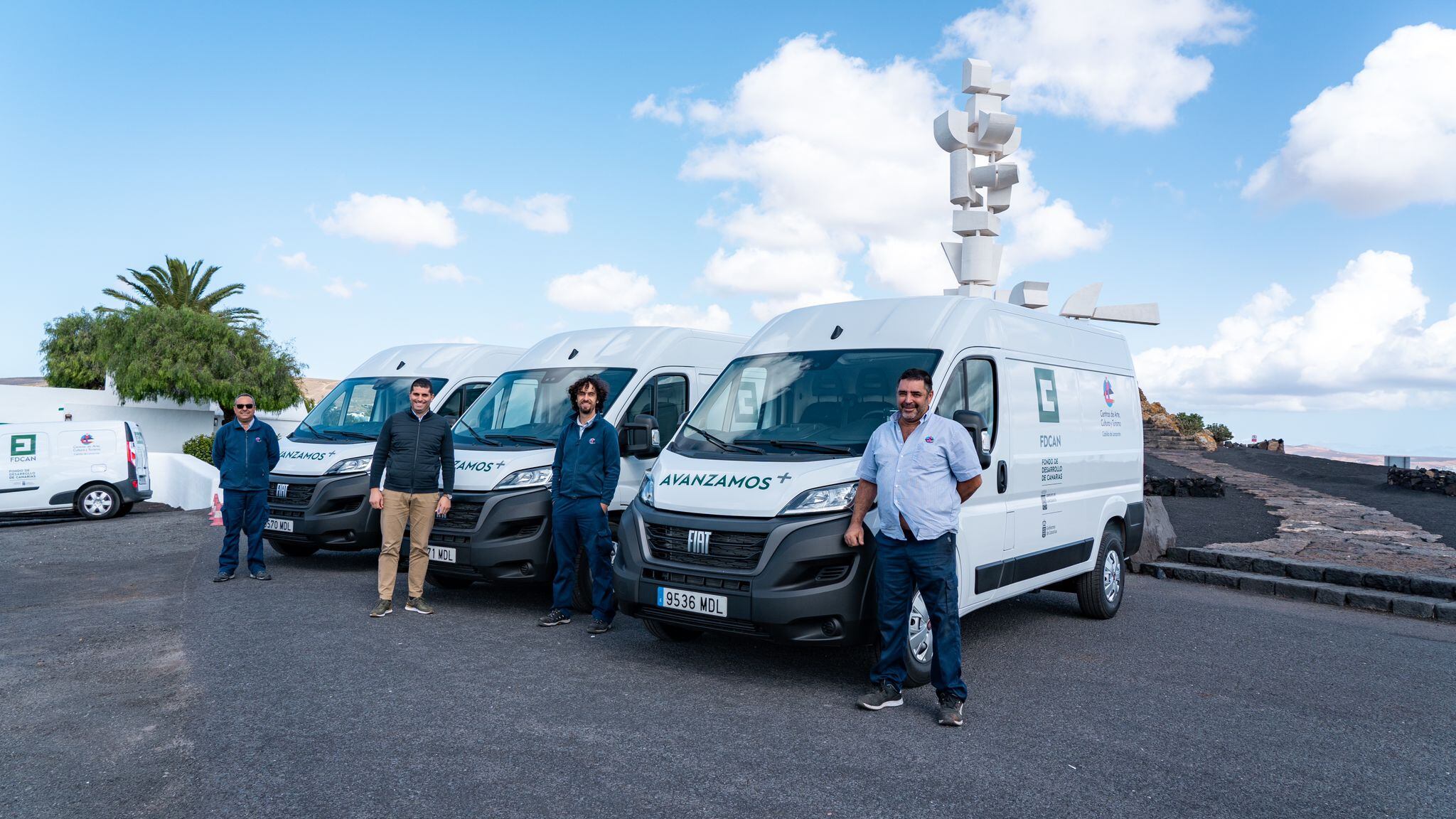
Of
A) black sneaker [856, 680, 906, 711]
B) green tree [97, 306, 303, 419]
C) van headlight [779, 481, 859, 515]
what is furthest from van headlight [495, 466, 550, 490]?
green tree [97, 306, 303, 419]

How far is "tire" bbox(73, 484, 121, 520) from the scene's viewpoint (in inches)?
659

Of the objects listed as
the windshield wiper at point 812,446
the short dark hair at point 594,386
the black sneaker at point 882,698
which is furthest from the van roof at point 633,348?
the black sneaker at point 882,698

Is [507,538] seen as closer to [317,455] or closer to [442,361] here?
[317,455]

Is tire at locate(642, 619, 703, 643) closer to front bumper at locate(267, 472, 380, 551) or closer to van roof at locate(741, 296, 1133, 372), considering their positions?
van roof at locate(741, 296, 1133, 372)

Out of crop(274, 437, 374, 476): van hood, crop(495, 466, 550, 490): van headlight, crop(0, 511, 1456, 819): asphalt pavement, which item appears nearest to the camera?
crop(0, 511, 1456, 819): asphalt pavement

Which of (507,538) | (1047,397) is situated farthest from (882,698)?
(507,538)

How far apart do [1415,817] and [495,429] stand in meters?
7.01

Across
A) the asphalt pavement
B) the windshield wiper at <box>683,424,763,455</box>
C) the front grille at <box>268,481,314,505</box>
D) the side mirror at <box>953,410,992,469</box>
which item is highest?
the side mirror at <box>953,410,992,469</box>

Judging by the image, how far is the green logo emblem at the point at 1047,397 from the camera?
277 inches

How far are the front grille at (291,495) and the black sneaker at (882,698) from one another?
641 centimetres

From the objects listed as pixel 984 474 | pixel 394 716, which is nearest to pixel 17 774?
pixel 394 716

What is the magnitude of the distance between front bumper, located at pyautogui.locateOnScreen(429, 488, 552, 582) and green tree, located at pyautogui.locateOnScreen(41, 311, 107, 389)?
60710 millimetres

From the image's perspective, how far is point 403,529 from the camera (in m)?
7.80

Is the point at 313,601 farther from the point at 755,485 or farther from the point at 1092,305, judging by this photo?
the point at 1092,305
